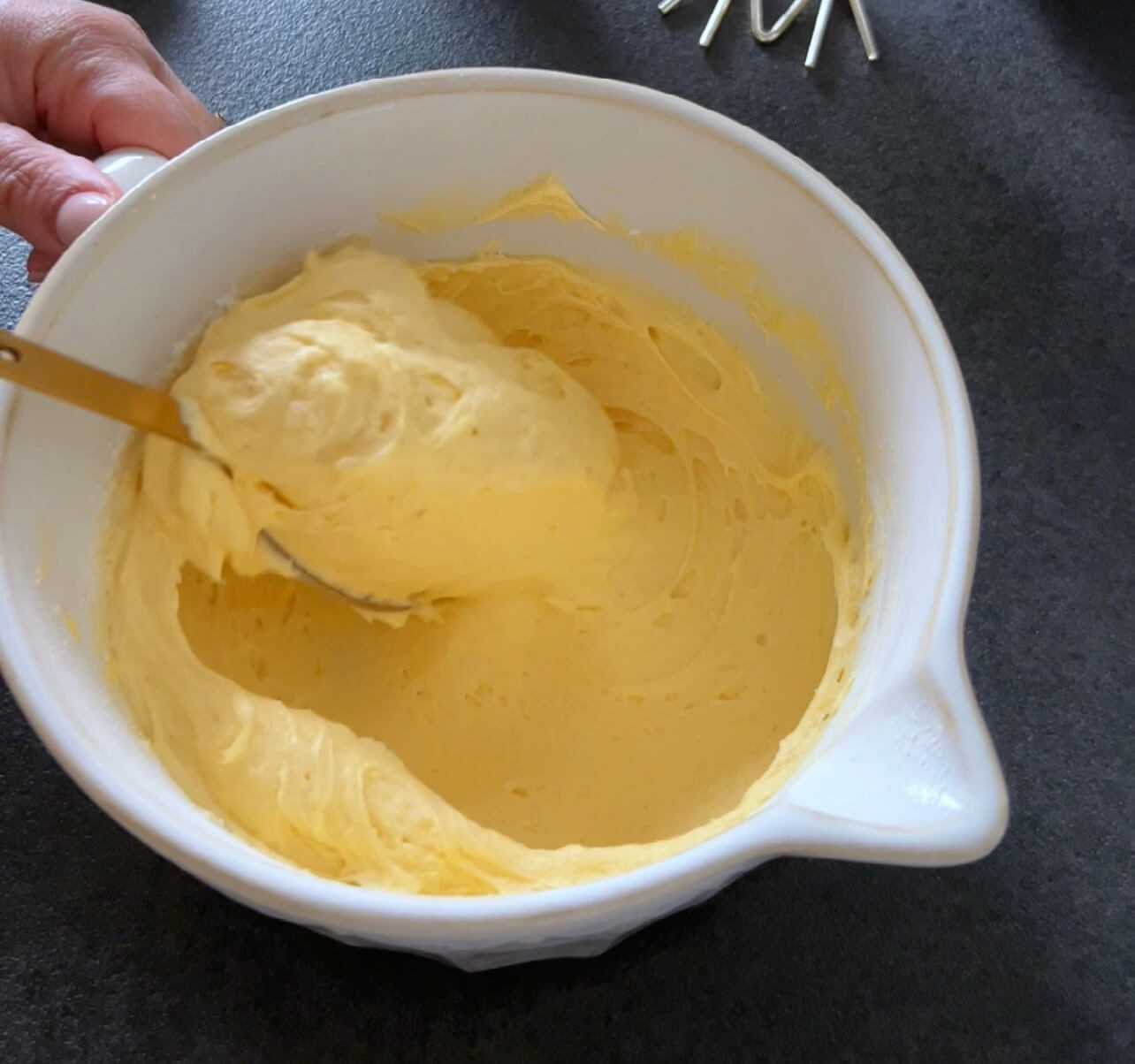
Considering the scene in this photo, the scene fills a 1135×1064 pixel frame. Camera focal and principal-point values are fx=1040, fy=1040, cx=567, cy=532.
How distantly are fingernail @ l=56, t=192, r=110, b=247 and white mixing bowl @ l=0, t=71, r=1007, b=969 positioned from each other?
0.23 ft

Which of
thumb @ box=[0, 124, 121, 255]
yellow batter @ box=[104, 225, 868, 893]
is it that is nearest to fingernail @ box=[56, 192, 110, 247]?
thumb @ box=[0, 124, 121, 255]

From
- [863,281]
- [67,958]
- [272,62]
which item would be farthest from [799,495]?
[272,62]

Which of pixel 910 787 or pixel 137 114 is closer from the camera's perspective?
pixel 910 787

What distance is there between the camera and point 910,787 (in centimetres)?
48

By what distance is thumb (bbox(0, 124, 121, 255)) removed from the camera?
0.70m

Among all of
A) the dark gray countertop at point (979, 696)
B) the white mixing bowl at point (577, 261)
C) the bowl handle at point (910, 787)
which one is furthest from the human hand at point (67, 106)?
the bowl handle at point (910, 787)

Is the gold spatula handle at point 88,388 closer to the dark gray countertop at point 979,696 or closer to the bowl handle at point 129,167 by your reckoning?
the bowl handle at point 129,167

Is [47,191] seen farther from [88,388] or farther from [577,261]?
[577,261]

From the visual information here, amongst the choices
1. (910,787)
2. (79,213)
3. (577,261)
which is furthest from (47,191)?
(910,787)

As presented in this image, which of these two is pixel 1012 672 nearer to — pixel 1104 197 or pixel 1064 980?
pixel 1064 980

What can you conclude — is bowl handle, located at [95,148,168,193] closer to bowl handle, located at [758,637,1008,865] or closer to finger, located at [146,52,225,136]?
finger, located at [146,52,225,136]

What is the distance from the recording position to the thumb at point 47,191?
2.31 feet

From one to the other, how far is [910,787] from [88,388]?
1.66 feet

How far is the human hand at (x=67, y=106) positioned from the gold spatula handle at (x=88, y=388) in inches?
6.1
